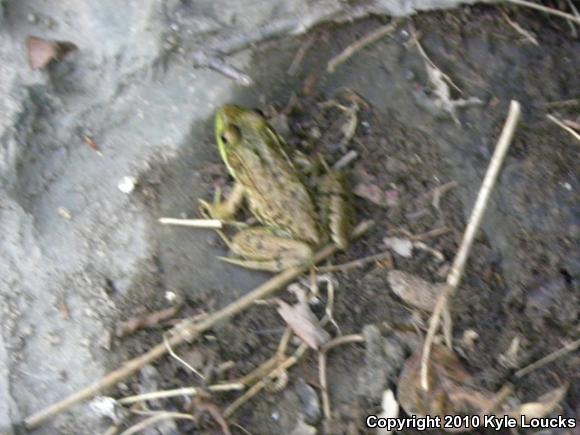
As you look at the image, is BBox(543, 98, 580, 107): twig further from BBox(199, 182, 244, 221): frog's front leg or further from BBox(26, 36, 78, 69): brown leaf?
BBox(26, 36, 78, 69): brown leaf

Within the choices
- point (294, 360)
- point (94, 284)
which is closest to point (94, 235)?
point (94, 284)

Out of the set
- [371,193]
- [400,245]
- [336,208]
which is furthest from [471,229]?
[336,208]

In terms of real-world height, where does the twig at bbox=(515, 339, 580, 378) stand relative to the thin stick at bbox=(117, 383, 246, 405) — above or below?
above

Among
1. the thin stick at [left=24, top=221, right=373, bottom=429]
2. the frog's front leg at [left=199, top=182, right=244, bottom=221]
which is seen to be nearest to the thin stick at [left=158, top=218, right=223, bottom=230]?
the frog's front leg at [left=199, top=182, right=244, bottom=221]

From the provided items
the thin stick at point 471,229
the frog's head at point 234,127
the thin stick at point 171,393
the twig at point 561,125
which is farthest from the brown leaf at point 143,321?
the twig at point 561,125

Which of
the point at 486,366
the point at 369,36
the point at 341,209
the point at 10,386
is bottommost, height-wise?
the point at 10,386

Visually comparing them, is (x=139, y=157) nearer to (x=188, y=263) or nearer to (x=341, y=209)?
(x=188, y=263)
